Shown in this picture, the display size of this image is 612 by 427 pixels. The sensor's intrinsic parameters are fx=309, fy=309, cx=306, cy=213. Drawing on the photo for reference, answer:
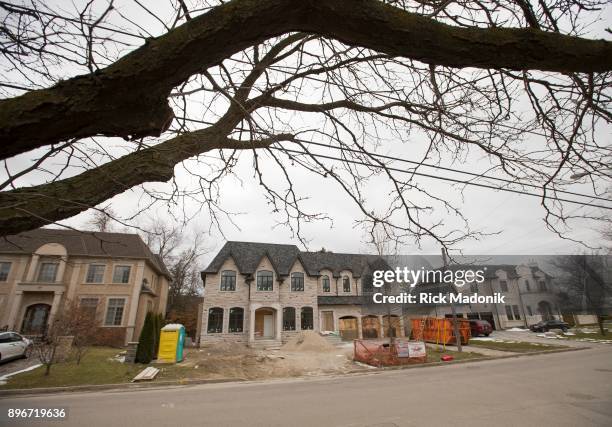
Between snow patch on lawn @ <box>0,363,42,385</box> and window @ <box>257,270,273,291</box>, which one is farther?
window @ <box>257,270,273,291</box>

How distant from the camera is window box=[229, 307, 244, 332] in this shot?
25.7 metres

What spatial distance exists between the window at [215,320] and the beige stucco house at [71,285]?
21.6 feet

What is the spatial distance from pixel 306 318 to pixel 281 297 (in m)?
2.93

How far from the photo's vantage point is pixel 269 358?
18.1m

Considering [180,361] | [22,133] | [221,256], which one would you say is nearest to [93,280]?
[221,256]

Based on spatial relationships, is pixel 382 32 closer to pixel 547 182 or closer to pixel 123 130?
pixel 123 130

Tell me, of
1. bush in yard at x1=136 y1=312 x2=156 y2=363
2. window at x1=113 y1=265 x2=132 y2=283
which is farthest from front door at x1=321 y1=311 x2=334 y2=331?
window at x1=113 y1=265 x2=132 y2=283

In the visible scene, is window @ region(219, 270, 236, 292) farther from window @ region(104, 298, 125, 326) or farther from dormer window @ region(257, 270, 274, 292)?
window @ region(104, 298, 125, 326)

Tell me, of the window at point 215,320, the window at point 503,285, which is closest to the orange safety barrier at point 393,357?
the window at point 215,320

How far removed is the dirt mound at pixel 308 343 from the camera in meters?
22.2

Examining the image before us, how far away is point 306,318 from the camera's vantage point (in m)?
27.8

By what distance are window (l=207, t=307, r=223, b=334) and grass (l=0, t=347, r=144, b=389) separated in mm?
10105

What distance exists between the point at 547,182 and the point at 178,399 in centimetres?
1018

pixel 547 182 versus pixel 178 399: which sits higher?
pixel 547 182
